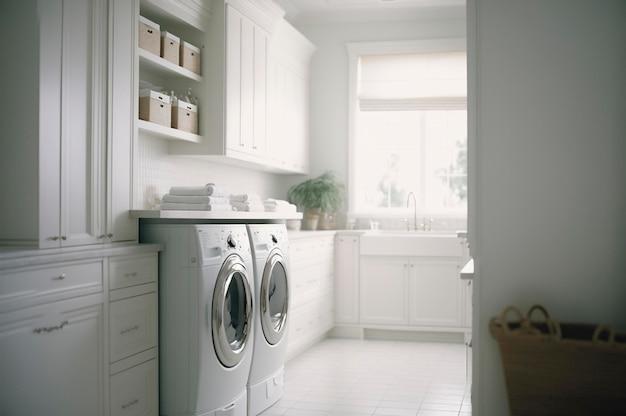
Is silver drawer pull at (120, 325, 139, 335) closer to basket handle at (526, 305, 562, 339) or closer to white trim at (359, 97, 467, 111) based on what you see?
basket handle at (526, 305, 562, 339)

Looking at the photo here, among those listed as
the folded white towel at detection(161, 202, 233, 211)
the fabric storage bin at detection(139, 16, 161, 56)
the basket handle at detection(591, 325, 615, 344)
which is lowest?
the basket handle at detection(591, 325, 615, 344)

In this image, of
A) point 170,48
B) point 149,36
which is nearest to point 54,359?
point 149,36

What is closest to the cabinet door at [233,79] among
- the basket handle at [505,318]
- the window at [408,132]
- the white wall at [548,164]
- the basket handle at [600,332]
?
the window at [408,132]

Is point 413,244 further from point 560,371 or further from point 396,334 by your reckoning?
point 560,371

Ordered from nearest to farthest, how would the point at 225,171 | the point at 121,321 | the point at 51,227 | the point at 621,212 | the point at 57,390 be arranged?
the point at 621,212 < the point at 57,390 < the point at 51,227 < the point at 121,321 < the point at 225,171

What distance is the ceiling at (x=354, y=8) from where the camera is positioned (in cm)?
598

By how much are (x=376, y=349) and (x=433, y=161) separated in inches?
75.5

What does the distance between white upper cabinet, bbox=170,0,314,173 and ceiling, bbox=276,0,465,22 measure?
34cm

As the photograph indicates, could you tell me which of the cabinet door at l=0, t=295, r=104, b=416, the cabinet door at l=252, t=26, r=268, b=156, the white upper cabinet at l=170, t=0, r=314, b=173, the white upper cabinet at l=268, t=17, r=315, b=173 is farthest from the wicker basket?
the white upper cabinet at l=268, t=17, r=315, b=173

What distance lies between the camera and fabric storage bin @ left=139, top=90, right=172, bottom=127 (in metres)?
3.66

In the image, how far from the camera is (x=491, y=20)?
2.35 meters

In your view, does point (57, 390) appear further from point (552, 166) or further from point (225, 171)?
point (225, 171)

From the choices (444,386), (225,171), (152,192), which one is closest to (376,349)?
(444,386)

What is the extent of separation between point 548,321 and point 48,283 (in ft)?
5.84
